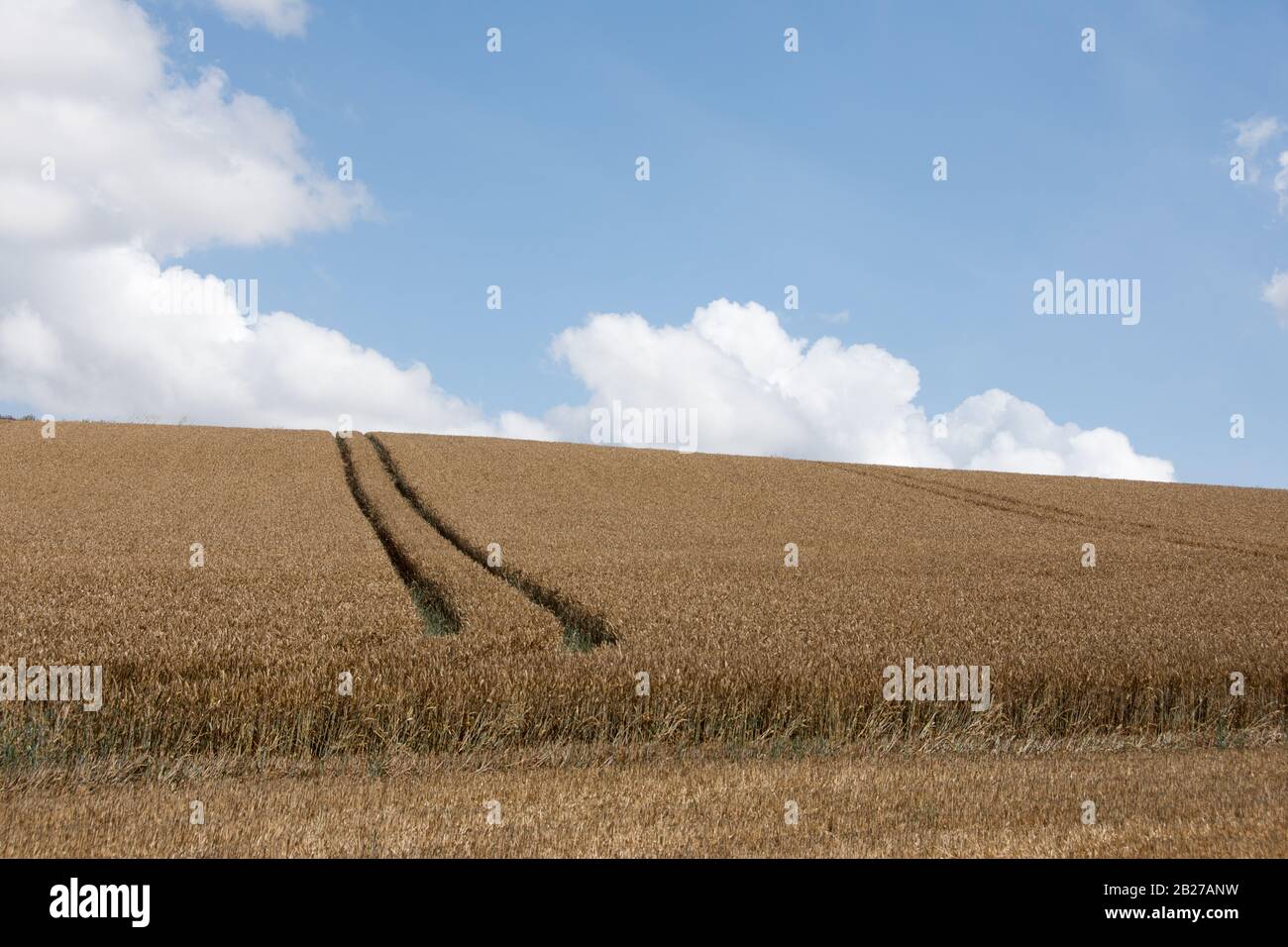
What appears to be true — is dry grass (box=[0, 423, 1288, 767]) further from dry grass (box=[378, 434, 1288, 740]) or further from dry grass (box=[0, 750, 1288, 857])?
dry grass (box=[0, 750, 1288, 857])

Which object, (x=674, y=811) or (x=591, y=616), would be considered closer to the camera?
(x=674, y=811)

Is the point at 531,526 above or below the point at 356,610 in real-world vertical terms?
above

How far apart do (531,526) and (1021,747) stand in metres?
20.2

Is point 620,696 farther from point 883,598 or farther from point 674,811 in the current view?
Answer: point 883,598

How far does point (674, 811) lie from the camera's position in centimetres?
776

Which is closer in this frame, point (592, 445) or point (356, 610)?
point (356, 610)

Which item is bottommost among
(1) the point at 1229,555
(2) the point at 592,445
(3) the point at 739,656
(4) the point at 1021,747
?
(4) the point at 1021,747

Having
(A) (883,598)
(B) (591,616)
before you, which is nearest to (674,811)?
(B) (591,616)

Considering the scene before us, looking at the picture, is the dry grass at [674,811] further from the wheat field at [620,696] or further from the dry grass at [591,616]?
the dry grass at [591,616]

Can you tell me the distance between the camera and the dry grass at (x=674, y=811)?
6.71m

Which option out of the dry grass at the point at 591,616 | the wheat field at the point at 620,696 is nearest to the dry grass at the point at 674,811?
the wheat field at the point at 620,696
